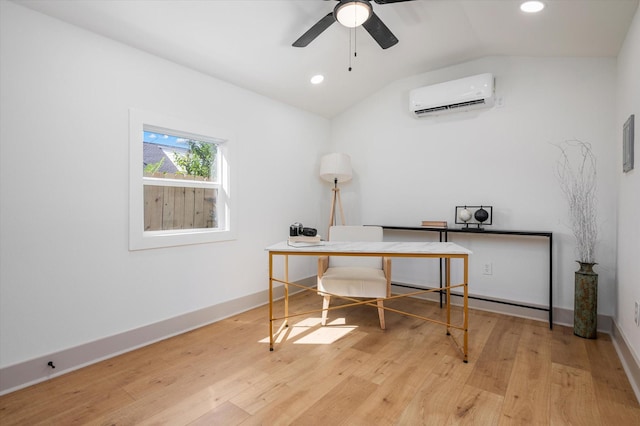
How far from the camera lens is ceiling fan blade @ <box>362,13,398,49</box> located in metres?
2.13

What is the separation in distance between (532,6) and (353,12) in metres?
1.32

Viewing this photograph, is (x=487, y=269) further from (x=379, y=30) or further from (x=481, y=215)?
(x=379, y=30)

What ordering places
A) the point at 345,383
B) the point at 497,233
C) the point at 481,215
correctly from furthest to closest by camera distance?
1. the point at 481,215
2. the point at 497,233
3. the point at 345,383

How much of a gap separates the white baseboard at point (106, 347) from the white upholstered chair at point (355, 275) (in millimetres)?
957

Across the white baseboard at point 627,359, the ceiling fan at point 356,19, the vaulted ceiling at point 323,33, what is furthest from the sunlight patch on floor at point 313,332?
the vaulted ceiling at point 323,33

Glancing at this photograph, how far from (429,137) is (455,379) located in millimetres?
2558

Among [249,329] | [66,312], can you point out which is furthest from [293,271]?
[66,312]

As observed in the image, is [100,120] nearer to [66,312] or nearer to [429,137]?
[66,312]

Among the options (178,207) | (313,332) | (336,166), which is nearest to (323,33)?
(336,166)

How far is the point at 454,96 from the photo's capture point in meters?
3.22

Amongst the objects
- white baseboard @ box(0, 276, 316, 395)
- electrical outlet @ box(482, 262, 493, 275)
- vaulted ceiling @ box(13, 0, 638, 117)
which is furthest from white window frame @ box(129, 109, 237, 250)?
electrical outlet @ box(482, 262, 493, 275)

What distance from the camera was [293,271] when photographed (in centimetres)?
383

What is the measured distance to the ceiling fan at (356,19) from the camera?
6.46ft

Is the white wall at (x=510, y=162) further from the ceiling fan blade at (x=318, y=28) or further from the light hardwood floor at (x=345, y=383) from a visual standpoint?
the ceiling fan blade at (x=318, y=28)
